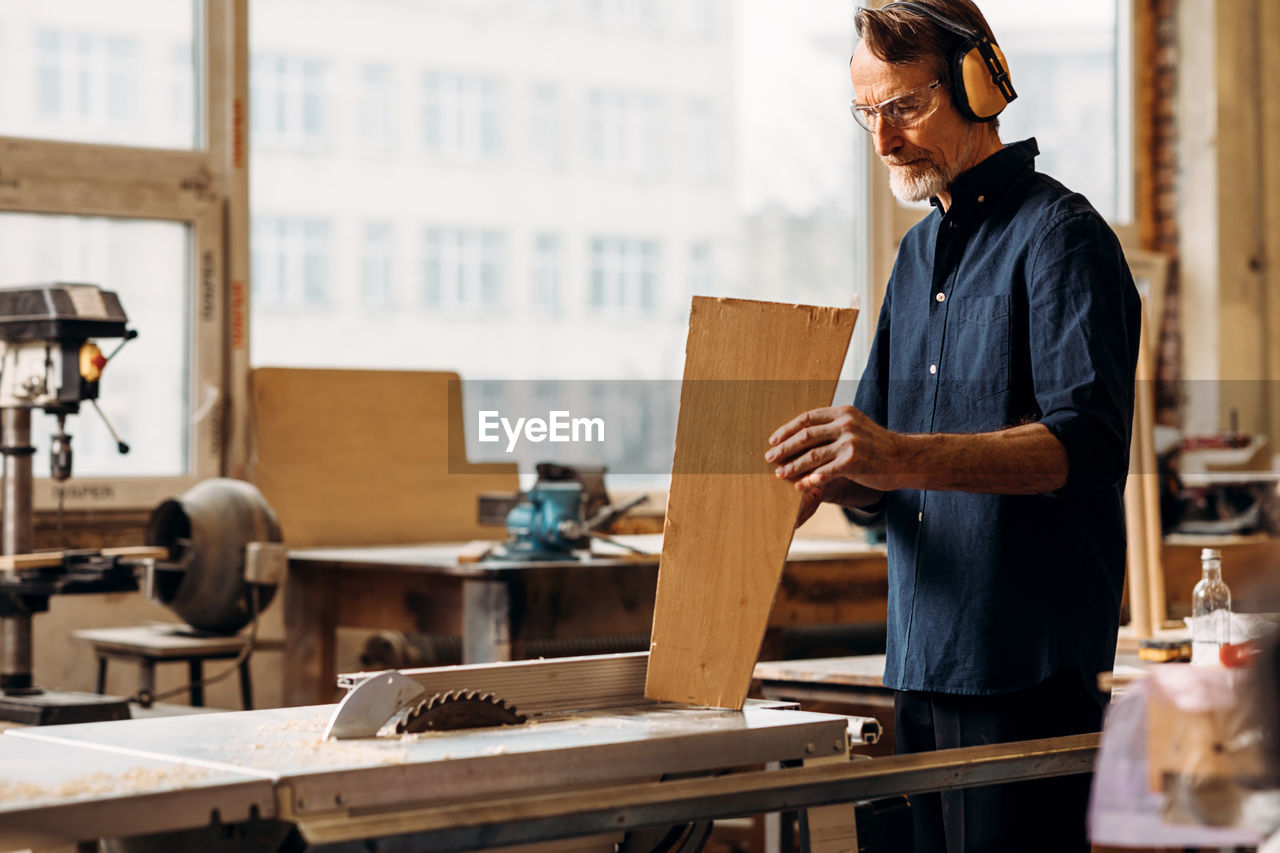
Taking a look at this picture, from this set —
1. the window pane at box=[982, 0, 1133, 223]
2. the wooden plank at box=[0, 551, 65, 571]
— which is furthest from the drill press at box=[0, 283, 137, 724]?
the window pane at box=[982, 0, 1133, 223]

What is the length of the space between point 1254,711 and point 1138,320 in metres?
0.63

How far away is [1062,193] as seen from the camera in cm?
167

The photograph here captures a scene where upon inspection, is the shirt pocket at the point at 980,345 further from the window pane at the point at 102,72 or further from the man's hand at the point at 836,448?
the window pane at the point at 102,72

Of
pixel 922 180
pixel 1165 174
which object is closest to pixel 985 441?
pixel 922 180

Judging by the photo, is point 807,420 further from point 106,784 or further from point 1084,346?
point 106,784

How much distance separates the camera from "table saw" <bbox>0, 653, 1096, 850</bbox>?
1.21 m

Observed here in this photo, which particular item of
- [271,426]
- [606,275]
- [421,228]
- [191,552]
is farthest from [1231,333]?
[191,552]

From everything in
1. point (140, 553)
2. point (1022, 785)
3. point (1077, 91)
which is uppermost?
point (1077, 91)

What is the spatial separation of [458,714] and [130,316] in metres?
2.77

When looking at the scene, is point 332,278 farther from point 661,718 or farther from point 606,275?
point 661,718

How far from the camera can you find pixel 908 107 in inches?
67.8

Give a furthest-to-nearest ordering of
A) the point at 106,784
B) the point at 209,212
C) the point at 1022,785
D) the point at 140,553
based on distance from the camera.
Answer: the point at 209,212 < the point at 140,553 < the point at 1022,785 < the point at 106,784

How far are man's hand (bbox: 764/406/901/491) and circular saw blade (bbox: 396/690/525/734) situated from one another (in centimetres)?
37

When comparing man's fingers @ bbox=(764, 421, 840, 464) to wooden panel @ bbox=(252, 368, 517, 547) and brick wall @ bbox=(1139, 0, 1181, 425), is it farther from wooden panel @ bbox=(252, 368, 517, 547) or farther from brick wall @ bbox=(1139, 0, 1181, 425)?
brick wall @ bbox=(1139, 0, 1181, 425)
